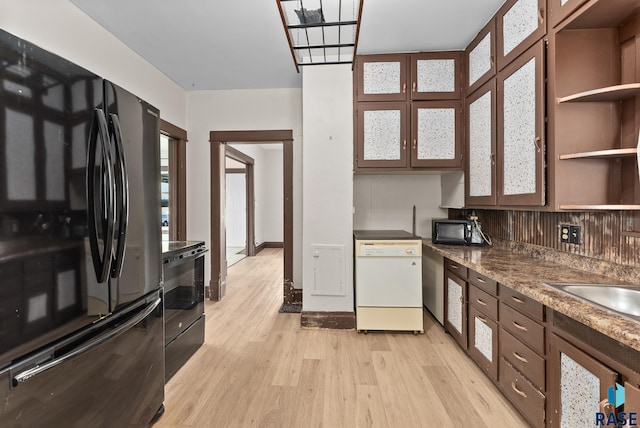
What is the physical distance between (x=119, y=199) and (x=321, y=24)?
1.45 meters

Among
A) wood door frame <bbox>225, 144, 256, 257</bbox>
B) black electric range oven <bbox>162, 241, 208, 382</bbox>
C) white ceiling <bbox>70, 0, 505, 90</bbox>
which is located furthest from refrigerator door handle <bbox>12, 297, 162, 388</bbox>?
wood door frame <bbox>225, 144, 256, 257</bbox>

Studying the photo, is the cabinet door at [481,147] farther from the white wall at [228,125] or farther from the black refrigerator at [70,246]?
the black refrigerator at [70,246]

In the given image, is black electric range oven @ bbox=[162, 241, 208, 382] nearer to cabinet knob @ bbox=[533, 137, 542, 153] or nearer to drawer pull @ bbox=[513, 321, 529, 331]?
drawer pull @ bbox=[513, 321, 529, 331]

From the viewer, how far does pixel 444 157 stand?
9.33 ft

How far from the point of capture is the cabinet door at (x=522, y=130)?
176cm

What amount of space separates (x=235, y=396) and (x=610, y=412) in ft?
6.11

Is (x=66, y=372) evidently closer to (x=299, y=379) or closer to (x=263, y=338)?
(x=299, y=379)

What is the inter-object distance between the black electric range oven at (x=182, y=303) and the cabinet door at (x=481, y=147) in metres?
2.44

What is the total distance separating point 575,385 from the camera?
124 centimetres

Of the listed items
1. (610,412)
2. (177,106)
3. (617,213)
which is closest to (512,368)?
(610,412)

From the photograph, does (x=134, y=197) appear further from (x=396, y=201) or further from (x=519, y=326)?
(x=396, y=201)

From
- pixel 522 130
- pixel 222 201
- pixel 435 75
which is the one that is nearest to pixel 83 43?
pixel 222 201

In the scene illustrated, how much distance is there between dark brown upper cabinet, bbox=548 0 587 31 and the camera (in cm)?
151

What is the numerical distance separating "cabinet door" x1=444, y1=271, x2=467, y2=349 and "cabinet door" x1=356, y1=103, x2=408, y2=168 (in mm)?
1165
